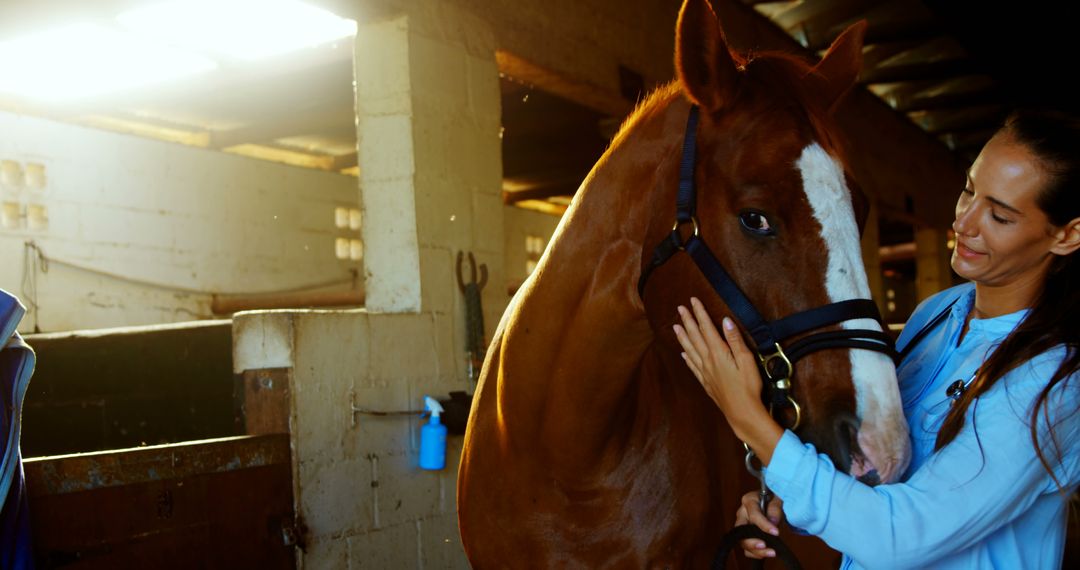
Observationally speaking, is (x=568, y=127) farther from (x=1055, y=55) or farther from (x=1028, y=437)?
(x=1028, y=437)

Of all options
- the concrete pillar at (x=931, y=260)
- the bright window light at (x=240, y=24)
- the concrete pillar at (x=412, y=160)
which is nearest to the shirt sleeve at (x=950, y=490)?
the concrete pillar at (x=412, y=160)

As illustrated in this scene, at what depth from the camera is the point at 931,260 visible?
31.7 feet

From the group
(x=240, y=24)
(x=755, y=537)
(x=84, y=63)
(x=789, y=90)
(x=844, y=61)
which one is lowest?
(x=755, y=537)

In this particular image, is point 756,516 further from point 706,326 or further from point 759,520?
point 706,326

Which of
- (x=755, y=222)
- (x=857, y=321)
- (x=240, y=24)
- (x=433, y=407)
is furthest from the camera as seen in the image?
(x=240, y=24)

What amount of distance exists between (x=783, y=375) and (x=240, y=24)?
3.27m

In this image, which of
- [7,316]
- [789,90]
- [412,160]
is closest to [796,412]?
[789,90]

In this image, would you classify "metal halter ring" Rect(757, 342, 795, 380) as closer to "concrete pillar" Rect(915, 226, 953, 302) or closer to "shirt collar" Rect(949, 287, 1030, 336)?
"shirt collar" Rect(949, 287, 1030, 336)

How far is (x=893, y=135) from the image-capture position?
851cm

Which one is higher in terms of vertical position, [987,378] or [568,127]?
[568,127]

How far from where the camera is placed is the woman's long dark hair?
3.79 feet

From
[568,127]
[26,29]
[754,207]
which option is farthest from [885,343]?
[568,127]

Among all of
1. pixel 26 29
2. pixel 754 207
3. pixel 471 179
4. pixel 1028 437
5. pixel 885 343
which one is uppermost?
pixel 26 29

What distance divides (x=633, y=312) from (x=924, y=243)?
9.22 meters
